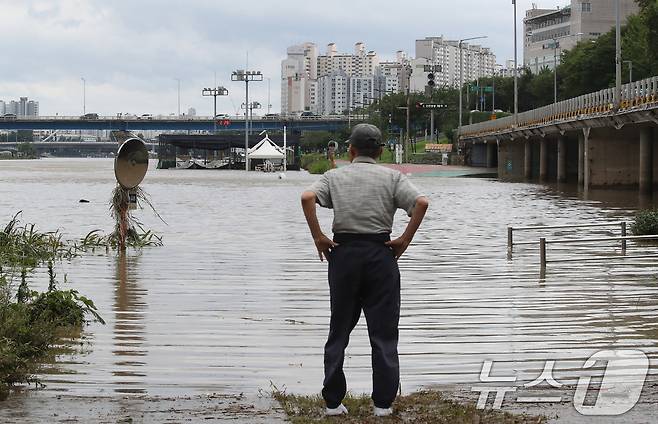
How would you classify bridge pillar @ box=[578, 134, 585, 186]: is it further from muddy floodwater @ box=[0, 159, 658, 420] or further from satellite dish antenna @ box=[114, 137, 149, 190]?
satellite dish antenna @ box=[114, 137, 149, 190]

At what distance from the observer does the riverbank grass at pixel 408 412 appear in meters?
7.30

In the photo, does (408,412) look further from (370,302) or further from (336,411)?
(370,302)

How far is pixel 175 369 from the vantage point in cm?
937

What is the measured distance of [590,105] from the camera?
65.3 meters

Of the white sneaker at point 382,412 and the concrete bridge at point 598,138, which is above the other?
the concrete bridge at point 598,138

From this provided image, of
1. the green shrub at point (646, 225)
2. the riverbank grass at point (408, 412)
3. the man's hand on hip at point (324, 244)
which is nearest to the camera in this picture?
the riverbank grass at point (408, 412)

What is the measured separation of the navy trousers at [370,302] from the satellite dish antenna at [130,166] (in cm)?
1281

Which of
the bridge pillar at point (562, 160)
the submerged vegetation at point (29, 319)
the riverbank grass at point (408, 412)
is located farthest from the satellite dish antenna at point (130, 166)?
the bridge pillar at point (562, 160)

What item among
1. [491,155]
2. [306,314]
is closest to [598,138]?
[491,155]

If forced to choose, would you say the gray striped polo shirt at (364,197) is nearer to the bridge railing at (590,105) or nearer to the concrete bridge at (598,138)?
the concrete bridge at (598,138)

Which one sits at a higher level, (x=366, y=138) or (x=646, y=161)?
(x=366, y=138)

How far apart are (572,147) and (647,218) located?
64374mm

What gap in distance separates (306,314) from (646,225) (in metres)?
11.2

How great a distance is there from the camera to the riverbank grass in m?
7.30
